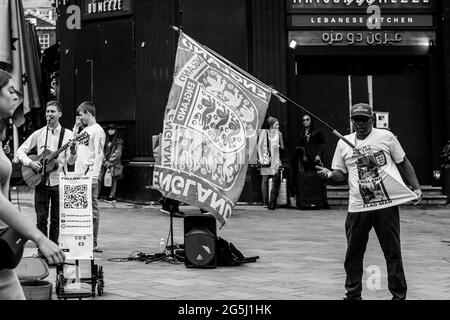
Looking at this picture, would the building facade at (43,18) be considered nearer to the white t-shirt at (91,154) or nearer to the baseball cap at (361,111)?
the white t-shirt at (91,154)

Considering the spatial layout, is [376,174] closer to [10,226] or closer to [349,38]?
[10,226]

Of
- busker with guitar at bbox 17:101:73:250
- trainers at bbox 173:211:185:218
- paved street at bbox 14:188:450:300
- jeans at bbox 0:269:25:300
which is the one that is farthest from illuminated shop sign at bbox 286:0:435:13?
jeans at bbox 0:269:25:300

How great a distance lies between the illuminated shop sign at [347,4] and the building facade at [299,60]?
0.02 meters

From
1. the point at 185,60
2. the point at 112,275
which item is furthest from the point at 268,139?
the point at 112,275

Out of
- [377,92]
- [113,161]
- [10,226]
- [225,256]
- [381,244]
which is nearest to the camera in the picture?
[10,226]

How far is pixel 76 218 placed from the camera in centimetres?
683

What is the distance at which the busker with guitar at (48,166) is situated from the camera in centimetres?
872

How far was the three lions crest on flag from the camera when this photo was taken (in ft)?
27.5

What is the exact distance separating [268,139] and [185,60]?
6923mm

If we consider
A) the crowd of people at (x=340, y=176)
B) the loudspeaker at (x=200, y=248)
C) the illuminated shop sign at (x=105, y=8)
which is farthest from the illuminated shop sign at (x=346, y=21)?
the loudspeaker at (x=200, y=248)

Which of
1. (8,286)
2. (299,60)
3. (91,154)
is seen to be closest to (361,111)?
(8,286)

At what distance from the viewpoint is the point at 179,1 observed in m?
16.0

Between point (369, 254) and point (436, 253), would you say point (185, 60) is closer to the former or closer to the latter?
point (369, 254)

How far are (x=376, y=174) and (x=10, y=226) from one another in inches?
158
